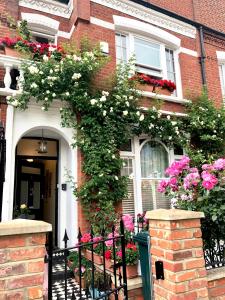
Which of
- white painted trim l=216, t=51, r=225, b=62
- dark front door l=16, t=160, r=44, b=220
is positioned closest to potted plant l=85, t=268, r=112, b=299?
dark front door l=16, t=160, r=44, b=220

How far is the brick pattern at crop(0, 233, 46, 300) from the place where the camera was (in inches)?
76.0

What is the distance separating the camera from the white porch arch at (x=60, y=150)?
538cm

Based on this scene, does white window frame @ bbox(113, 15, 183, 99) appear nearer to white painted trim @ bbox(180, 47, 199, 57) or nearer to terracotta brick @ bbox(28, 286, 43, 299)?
white painted trim @ bbox(180, 47, 199, 57)

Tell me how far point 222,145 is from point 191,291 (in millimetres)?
6213

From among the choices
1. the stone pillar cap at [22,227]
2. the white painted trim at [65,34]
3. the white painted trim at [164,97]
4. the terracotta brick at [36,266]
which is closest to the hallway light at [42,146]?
the white painted trim at [164,97]

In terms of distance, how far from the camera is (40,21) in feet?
23.7

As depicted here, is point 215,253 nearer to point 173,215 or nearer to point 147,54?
point 173,215

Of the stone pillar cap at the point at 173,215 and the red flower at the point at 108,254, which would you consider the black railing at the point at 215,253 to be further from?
the red flower at the point at 108,254

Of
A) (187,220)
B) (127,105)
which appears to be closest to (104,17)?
(127,105)

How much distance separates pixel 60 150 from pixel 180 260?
4.65 metres

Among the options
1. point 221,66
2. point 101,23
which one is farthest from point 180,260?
point 221,66

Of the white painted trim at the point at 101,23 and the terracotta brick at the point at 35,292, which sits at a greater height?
the white painted trim at the point at 101,23

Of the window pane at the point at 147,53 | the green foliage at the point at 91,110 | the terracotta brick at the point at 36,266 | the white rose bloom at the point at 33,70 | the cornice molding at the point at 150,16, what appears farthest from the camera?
the window pane at the point at 147,53

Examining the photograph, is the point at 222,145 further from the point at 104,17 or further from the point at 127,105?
the point at 104,17
